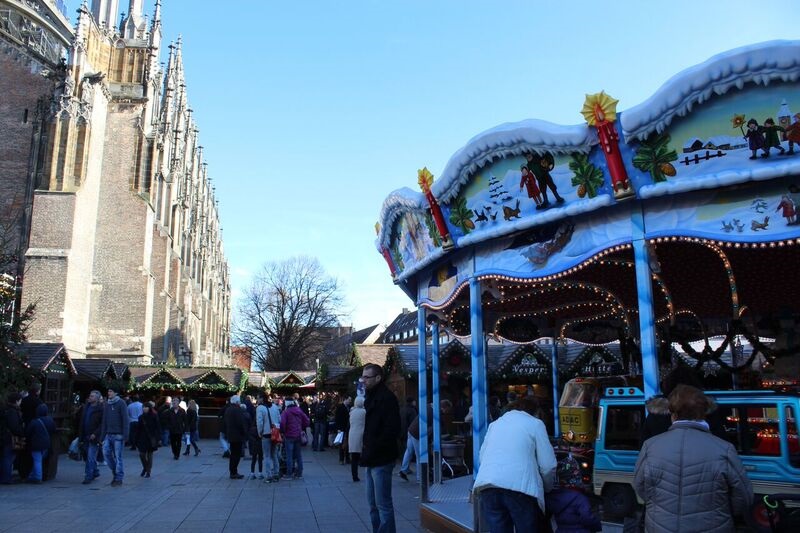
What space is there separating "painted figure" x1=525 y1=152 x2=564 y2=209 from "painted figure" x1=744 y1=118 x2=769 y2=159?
2.06m

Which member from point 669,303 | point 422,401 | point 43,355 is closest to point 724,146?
point 422,401

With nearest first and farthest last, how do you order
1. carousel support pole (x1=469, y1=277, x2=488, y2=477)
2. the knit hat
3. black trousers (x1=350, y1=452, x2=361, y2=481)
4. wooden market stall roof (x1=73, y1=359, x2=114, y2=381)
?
the knit hat < carousel support pole (x1=469, y1=277, x2=488, y2=477) < black trousers (x1=350, y1=452, x2=361, y2=481) < wooden market stall roof (x1=73, y1=359, x2=114, y2=381)

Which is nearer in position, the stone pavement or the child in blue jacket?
the child in blue jacket

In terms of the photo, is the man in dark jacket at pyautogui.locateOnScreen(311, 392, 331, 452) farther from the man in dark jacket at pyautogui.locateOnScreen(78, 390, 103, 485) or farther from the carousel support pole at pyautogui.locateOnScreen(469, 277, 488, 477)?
the carousel support pole at pyautogui.locateOnScreen(469, 277, 488, 477)

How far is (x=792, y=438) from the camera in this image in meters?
6.95

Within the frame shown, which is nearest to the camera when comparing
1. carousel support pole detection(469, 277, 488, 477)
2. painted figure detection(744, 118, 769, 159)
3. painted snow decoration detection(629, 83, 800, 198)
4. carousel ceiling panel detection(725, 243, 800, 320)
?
painted snow decoration detection(629, 83, 800, 198)

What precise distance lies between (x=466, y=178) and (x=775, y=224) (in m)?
3.65

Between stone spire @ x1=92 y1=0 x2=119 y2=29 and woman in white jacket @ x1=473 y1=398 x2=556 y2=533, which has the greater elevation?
stone spire @ x1=92 y1=0 x2=119 y2=29

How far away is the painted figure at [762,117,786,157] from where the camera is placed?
20.7 feet

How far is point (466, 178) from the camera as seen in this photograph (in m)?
8.85

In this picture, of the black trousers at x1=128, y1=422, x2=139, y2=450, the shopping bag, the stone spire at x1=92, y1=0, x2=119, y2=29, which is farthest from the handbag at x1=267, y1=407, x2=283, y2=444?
the stone spire at x1=92, y1=0, x2=119, y2=29

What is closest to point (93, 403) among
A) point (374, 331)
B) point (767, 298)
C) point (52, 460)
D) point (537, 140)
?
point (52, 460)

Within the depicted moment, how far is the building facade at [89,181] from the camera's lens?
28.4 meters

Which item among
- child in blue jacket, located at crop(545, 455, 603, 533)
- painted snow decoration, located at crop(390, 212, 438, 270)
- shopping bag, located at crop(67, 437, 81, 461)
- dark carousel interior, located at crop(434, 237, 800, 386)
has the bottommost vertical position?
shopping bag, located at crop(67, 437, 81, 461)
